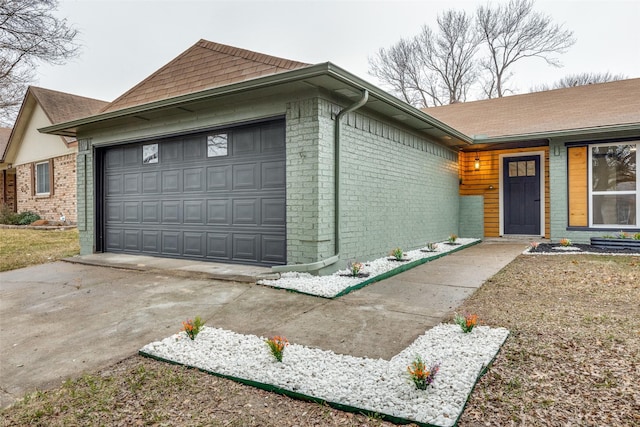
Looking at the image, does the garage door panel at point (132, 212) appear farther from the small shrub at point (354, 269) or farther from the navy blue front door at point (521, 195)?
the navy blue front door at point (521, 195)

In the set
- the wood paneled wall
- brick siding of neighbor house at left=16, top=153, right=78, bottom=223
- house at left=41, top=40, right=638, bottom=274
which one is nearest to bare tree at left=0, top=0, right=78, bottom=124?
brick siding of neighbor house at left=16, top=153, right=78, bottom=223

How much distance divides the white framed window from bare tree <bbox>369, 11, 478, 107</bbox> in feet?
41.5

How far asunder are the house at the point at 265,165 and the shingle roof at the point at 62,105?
27.3 feet

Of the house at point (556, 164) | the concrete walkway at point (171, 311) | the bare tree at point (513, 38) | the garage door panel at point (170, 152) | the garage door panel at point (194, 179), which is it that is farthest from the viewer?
the bare tree at point (513, 38)

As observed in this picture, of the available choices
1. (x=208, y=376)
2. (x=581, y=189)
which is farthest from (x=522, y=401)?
Answer: (x=581, y=189)

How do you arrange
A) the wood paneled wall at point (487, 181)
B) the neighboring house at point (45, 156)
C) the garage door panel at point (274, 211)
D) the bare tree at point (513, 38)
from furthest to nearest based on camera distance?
the bare tree at point (513, 38) < the neighboring house at point (45, 156) < the wood paneled wall at point (487, 181) < the garage door panel at point (274, 211)

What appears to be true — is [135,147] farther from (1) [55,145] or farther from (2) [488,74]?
(2) [488,74]

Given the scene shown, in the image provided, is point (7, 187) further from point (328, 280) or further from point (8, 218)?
point (328, 280)

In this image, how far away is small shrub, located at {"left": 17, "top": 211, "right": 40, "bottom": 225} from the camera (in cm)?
1441

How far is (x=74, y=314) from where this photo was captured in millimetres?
3895

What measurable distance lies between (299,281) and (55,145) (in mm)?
13763

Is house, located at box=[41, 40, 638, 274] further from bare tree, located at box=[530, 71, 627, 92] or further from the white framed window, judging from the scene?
bare tree, located at box=[530, 71, 627, 92]

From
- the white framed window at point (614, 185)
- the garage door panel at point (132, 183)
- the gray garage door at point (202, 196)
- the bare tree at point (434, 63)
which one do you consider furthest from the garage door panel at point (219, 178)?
the bare tree at point (434, 63)

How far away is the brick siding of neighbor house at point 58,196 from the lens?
13609 millimetres
